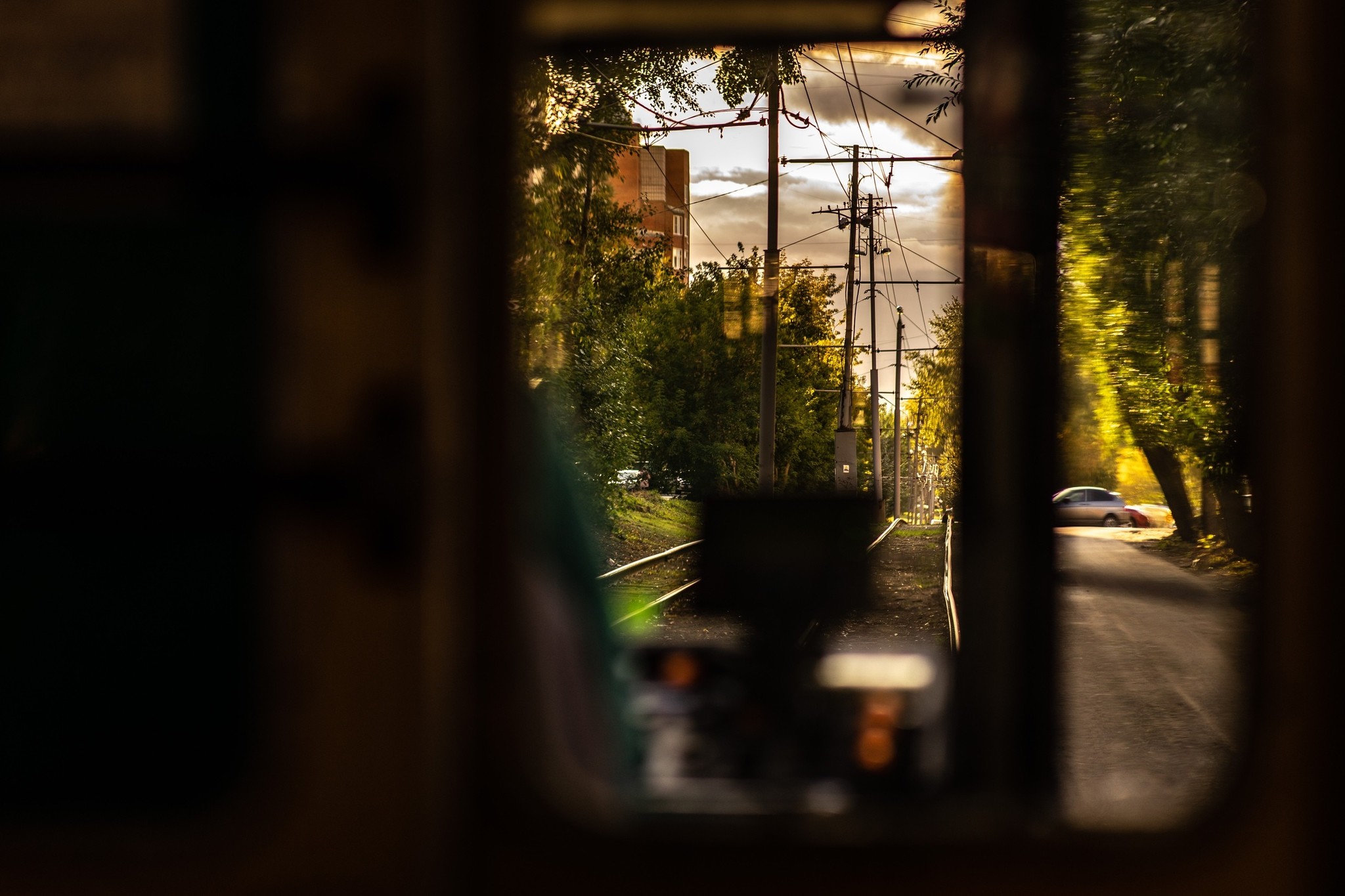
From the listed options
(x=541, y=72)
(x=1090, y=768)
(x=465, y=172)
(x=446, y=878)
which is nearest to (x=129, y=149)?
(x=465, y=172)

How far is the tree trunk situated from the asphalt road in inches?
3.0

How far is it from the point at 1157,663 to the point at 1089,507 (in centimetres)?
138

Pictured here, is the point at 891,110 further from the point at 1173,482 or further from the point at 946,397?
the point at 1173,482

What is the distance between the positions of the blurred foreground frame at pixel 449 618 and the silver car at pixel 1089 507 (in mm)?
242

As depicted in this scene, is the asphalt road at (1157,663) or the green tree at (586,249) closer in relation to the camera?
the asphalt road at (1157,663)

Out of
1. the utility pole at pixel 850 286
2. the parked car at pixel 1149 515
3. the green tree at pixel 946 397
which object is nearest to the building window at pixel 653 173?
the utility pole at pixel 850 286

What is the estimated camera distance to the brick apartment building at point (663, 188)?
3047 millimetres

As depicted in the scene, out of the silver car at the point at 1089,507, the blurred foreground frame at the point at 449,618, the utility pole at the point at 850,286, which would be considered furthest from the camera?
the utility pole at the point at 850,286

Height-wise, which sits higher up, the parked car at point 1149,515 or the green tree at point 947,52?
the green tree at point 947,52

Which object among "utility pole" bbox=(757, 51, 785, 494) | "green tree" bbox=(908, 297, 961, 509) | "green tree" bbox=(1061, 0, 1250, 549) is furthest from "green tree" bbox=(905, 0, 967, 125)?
"utility pole" bbox=(757, 51, 785, 494)

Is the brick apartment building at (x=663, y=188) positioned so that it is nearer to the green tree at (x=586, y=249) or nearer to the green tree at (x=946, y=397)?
the green tree at (x=586, y=249)

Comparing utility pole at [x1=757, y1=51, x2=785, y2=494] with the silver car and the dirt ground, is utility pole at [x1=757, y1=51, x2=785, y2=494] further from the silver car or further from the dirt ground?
the silver car

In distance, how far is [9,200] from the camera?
1.20 metres

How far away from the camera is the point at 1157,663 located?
2646mm
